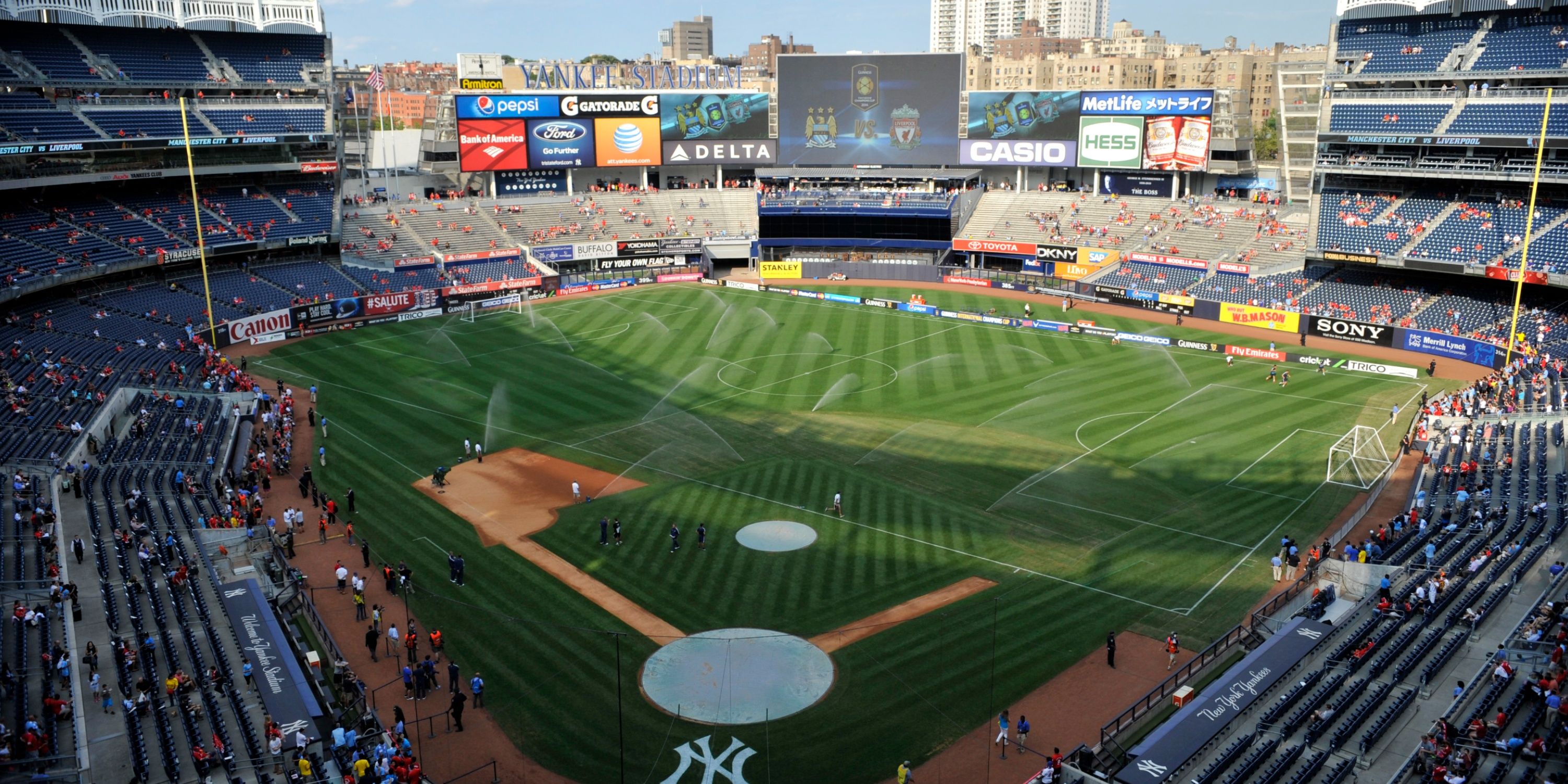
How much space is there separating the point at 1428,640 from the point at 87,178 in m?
67.7

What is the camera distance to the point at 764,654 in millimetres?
26891

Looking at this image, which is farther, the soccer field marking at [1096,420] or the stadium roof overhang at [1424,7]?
the stadium roof overhang at [1424,7]

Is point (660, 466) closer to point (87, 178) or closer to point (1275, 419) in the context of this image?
point (1275, 419)

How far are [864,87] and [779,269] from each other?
17578 mm

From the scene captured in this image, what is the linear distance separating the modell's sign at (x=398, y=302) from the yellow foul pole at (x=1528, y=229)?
61442 millimetres

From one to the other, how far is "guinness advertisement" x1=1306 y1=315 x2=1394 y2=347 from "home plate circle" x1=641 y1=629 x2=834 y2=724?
45950mm

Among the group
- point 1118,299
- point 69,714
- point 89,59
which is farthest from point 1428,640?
Result: point 89,59

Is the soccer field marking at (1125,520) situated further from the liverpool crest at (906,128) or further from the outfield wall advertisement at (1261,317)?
the liverpool crest at (906,128)

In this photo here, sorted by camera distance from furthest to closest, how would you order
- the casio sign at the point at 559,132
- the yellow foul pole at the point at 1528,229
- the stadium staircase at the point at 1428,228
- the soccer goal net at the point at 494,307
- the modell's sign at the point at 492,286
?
the casio sign at the point at 559,132, the modell's sign at the point at 492,286, the soccer goal net at the point at 494,307, the stadium staircase at the point at 1428,228, the yellow foul pole at the point at 1528,229

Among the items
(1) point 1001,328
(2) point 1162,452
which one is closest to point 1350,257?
(1) point 1001,328

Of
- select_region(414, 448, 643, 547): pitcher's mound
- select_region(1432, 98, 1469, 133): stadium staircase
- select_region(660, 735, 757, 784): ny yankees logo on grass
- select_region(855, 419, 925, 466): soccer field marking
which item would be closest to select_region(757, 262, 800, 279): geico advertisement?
select_region(855, 419, 925, 466): soccer field marking

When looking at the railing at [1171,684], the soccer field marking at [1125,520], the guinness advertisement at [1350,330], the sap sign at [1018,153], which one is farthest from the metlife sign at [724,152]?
the railing at [1171,684]

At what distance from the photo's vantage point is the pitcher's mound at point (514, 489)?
117 ft

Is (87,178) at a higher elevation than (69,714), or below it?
higher
